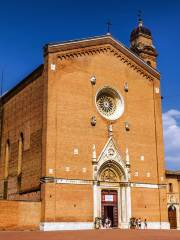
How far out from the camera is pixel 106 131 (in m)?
33.8

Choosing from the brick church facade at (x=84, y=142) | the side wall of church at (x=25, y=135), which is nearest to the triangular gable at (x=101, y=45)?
the brick church facade at (x=84, y=142)

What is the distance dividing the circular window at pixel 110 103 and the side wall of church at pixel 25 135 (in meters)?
5.33

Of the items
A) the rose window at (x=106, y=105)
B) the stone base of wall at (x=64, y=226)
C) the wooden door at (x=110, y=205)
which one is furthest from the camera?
the rose window at (x=106, y=105)

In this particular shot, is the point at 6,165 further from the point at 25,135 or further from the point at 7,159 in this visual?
the point at 25,135

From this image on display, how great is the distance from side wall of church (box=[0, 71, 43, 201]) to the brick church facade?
0.08 metres

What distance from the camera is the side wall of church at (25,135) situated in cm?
3167

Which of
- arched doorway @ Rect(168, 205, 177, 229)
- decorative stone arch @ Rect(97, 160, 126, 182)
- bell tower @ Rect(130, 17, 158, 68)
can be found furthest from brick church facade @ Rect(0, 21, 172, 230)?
arched doorway @ Rect(168, 205, 177, 229)

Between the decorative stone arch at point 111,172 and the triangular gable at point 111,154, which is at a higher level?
the triangular gable at point 111,154

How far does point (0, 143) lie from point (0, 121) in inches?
88.3

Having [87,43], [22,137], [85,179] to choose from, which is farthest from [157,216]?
[87,43]

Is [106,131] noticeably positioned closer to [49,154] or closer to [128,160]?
[128,160]

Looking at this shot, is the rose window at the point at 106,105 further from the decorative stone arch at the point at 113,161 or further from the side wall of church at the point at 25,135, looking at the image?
the side wall of church at the point at 25,135

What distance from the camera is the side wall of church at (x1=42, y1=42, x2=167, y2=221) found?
30.7 m

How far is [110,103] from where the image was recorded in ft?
117
